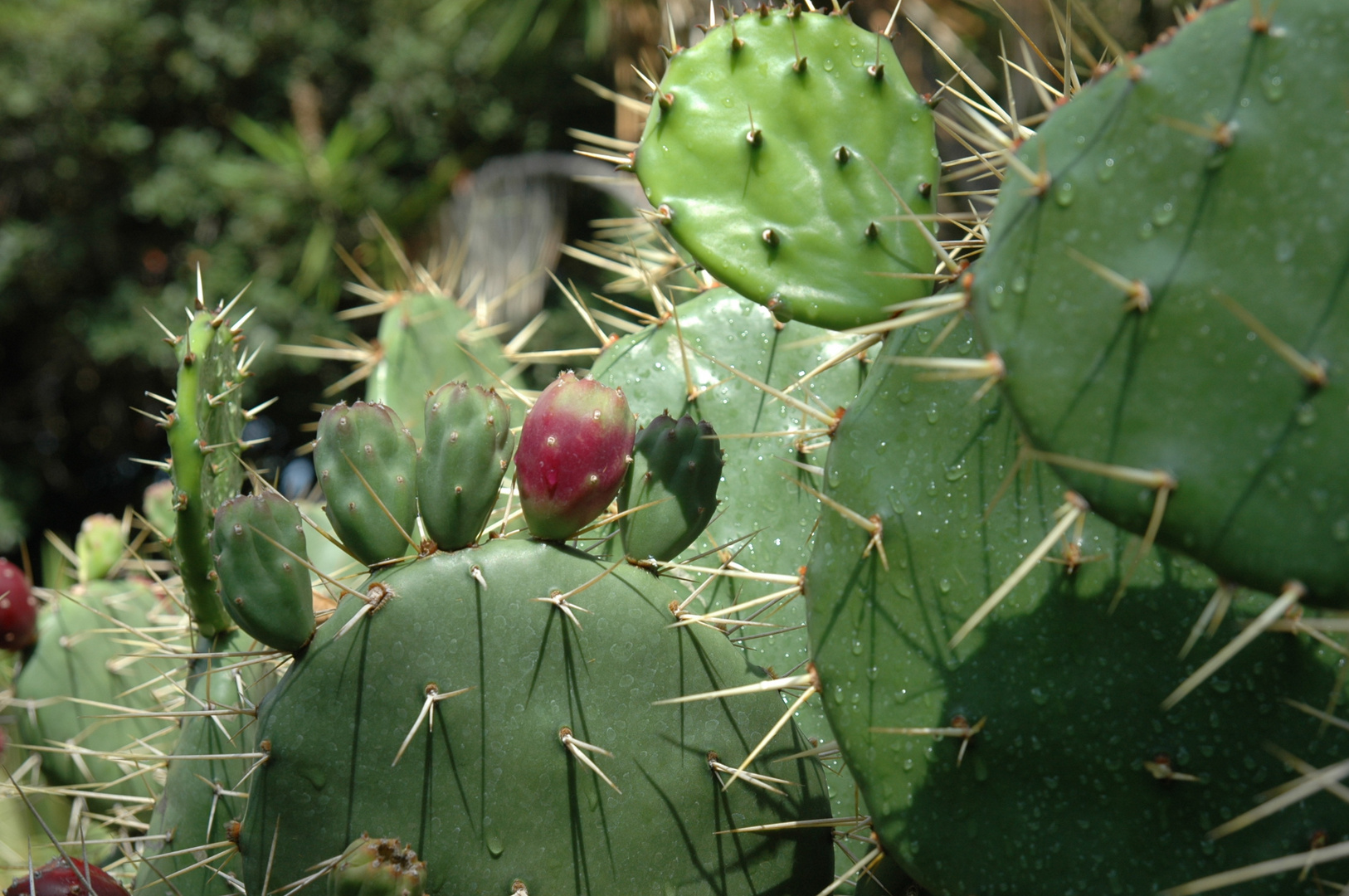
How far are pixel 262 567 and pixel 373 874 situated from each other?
32 cm

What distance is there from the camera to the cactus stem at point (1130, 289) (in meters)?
0.69

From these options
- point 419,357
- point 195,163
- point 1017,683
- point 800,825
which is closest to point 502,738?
point 800,825

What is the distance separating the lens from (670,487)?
1106 mm

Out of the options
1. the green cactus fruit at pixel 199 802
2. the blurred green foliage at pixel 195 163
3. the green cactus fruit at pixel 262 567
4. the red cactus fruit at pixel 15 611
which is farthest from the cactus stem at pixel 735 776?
the blurred green foliage at pixel 195 163

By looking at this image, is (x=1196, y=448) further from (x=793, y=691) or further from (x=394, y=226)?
(x=394, y=226)

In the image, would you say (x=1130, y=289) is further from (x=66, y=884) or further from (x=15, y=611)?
(x=15, y=611)

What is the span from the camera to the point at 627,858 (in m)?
1.02

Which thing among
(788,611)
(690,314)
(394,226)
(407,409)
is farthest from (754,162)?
(394,226)

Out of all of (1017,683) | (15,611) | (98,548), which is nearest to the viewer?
(1017,683)

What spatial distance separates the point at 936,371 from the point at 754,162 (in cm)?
40

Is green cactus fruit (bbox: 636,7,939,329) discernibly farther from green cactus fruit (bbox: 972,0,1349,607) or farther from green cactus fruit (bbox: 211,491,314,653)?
green cactus fruit (bbox: 211,491,314,653)

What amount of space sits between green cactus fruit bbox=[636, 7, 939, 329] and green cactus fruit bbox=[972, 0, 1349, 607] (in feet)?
1.19

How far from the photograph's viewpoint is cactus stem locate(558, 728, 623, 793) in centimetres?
97

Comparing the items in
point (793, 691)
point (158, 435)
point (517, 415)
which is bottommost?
point (158, 435)
